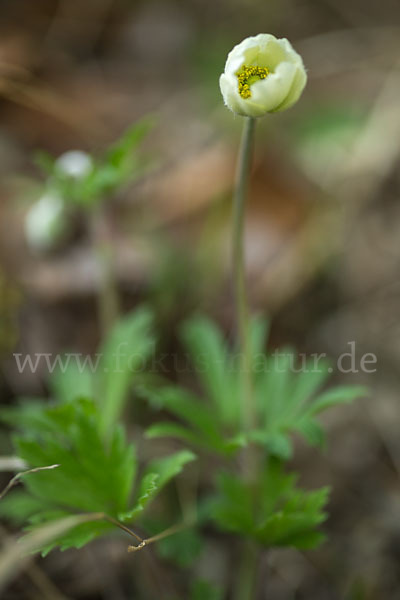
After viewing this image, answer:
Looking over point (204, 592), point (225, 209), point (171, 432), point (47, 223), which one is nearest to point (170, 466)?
point (171, 432)

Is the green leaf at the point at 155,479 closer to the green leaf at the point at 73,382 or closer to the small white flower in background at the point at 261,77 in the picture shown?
the green leaf at the point at 73,382

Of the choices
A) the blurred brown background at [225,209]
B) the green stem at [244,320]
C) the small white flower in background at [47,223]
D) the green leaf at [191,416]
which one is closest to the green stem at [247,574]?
the green stem at [244,320]

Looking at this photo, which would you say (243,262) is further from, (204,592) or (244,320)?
(204,592)

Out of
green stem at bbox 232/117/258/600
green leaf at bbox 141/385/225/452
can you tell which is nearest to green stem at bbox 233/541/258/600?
green stem at bbox 232/117/258/600

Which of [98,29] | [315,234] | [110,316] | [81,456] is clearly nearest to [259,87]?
[81,456]

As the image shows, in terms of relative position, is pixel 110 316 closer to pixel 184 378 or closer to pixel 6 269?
pixel 184 378

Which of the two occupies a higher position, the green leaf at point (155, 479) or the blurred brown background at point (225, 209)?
the blurred brown background at point (225, 209)
